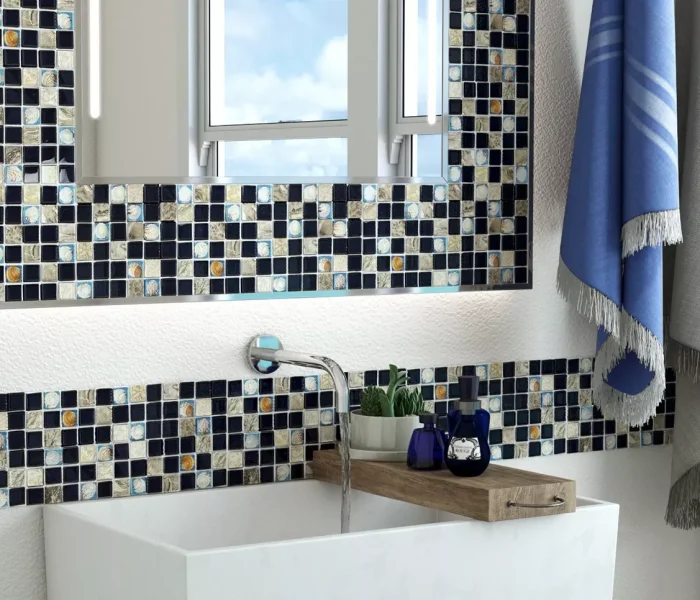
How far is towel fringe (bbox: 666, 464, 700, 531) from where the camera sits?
1.89 meters

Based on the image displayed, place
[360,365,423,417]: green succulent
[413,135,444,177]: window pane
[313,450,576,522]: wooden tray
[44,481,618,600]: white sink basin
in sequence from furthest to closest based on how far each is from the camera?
[413,135,444,177]: window pane < [360,365,423,417]: green succulent < [313,450,576,522]: wooden tray < [44,481,618,600]: white sink basin

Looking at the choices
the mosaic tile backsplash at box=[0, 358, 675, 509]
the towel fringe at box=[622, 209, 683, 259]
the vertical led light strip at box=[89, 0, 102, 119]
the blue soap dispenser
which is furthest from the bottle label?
the vertical led light strip at box=[89, 0, 102, 119]

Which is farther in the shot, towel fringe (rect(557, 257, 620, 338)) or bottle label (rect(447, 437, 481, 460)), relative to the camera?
towel fringe (rect(557, 257, 620, 338))

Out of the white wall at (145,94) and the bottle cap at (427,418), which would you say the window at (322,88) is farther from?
the bottle cap at (427,418)

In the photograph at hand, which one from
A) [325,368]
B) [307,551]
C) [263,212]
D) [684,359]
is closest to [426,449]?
[325,368]

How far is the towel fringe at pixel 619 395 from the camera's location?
69.7 inches

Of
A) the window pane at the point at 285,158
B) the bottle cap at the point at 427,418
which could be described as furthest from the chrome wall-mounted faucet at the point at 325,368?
the window pane at the point at 285,158

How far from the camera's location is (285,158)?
169cm

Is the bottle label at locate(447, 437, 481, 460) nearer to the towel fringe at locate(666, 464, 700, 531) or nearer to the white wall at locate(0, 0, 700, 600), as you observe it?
the white wall at locate(0, 0, 700, 600)

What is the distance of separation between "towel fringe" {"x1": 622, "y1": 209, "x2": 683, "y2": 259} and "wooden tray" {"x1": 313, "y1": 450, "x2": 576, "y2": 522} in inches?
15.1

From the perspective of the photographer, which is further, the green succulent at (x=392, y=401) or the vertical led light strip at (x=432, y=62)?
the vertical led light strip at (x=432, y=62)

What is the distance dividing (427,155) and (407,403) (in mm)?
371

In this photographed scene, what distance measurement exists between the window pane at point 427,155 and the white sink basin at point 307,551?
1.57 feet

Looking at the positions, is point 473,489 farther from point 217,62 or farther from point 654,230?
point 217,62
